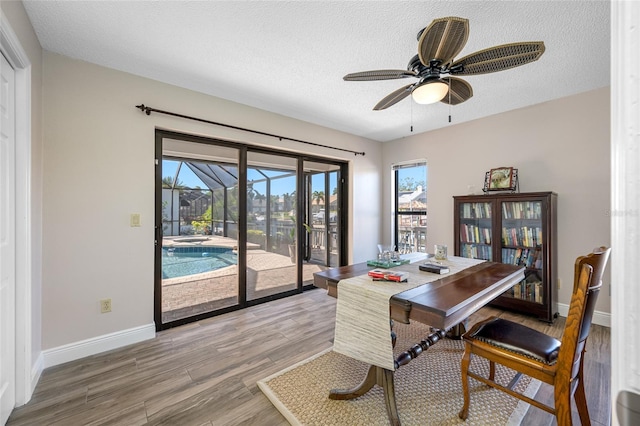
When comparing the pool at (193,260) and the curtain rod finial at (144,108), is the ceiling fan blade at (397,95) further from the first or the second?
the pool at (193,260)

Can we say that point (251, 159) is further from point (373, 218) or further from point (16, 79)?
point (373, 218)

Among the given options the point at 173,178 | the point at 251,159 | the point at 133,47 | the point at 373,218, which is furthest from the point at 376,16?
the point at 373,218

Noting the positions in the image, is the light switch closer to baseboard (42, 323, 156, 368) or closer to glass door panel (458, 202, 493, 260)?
baseboard (42, 323, 156, 368)

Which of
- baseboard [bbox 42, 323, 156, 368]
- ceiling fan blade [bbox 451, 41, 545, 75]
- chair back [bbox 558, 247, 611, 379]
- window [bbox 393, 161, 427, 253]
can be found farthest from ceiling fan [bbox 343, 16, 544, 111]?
baseboard [bbox 42, 323, 156, 368]

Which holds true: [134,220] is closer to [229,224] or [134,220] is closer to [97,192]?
[97,192]

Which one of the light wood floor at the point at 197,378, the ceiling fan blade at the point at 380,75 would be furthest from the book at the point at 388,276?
the ceiling fan blade at the point at 380,75

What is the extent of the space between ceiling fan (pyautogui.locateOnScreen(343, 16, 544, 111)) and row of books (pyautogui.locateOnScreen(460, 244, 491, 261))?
2.21m

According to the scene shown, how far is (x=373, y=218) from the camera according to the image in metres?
4.97

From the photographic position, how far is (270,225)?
387 cm

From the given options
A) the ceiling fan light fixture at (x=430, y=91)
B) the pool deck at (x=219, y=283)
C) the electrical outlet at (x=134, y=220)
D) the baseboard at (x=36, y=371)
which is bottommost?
the baseboard at (x=36, y=371)

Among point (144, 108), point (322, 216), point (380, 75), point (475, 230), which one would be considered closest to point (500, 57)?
point (380, 75)

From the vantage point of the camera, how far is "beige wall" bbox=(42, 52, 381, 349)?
7.50 ft

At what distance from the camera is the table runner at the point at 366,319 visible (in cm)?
162

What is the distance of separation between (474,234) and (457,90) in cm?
225
